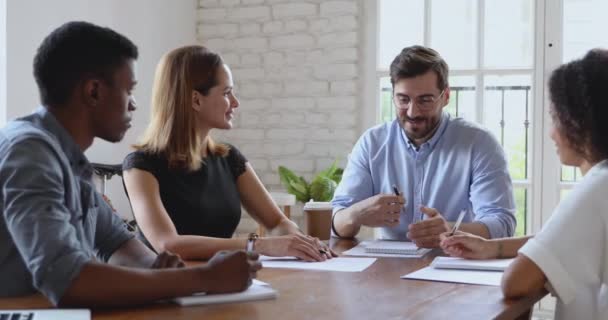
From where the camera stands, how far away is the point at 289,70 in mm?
4348

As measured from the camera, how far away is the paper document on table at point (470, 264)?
1891mm

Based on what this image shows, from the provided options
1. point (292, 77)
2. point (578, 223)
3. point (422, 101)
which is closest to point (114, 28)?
point (292, 77)

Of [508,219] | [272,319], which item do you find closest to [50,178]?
[272,319]

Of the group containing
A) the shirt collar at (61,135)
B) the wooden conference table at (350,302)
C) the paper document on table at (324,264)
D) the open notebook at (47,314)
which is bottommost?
the paper document on table at (324,264)

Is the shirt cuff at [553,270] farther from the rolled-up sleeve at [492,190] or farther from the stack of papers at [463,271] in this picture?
the rolled-up sleeve at [492,190]

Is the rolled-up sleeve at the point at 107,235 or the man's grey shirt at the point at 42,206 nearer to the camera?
the man's grey shirt at the point at 42,206

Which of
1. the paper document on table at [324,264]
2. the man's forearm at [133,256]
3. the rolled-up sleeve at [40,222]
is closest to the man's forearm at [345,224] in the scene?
the paper document on table at [324,264]

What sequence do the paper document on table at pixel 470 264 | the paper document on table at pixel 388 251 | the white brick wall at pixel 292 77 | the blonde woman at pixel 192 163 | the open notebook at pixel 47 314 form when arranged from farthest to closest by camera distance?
the white brick wall at pixel 292 77 → the blonde woman at pixel 192 163 → the paper document on table at pixel 388 251 → the paper document on table at pixel 470 264 → the open notebook at pixel 47 314

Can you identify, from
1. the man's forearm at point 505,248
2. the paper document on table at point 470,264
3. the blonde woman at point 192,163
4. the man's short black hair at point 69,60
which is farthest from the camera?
the blonde woman at point 192,163

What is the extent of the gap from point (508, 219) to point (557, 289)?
1.02 metres

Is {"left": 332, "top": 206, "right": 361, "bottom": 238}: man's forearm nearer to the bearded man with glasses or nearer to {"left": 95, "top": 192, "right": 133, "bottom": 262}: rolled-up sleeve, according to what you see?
the bearded man with glasses

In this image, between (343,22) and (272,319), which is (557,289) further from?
(343,22)

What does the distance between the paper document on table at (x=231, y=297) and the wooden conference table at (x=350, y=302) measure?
1 centimetres

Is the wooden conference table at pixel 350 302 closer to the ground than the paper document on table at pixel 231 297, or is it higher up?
closer to the ground
